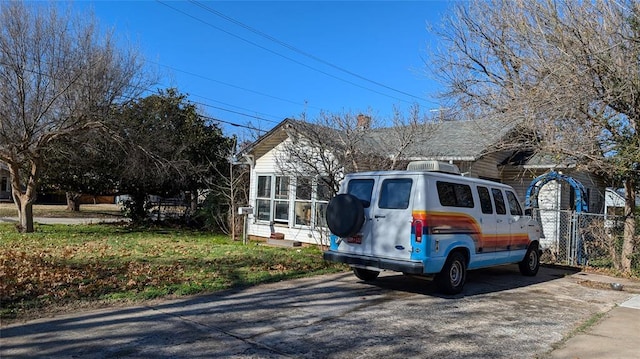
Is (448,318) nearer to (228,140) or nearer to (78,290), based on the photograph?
(78,290)

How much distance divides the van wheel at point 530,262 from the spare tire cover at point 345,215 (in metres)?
4.55

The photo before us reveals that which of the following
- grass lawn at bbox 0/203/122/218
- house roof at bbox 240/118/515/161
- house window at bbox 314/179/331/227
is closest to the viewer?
house window at bbox 314/179/331/227

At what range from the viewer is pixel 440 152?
14.5 m

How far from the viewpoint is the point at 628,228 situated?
448 inches

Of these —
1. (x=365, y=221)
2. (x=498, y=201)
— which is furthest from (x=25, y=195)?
(x=498, y=201)

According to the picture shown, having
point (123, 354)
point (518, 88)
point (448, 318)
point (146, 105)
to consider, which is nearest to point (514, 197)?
point (518, 88)

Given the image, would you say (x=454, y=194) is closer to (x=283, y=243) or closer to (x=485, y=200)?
(x=485, y=200)

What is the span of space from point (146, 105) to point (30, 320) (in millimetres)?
15432

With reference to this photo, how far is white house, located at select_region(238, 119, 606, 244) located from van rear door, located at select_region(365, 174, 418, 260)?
4923 mm

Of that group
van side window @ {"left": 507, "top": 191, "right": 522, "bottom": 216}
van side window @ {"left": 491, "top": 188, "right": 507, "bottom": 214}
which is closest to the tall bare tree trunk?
van side window @ {"left": 491, "top": 188, "right": 507, "bottom": 214}

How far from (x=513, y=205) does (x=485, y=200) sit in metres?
1.30

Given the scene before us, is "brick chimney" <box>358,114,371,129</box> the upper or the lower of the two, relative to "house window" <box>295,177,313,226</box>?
upper

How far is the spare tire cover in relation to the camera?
26.7 feet

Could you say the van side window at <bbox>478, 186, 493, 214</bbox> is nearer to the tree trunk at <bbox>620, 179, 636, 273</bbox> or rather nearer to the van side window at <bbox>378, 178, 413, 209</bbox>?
the van side window at <bbox>378, 178, 413, 209</bbox>
